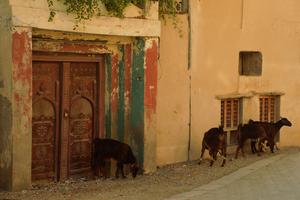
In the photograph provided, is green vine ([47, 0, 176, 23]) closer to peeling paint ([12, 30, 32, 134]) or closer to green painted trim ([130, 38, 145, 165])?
peeling paint ([12, 30, 32, 134])

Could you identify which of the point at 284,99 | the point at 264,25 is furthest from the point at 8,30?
the point at 284,99

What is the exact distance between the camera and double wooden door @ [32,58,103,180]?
9875 millimetres

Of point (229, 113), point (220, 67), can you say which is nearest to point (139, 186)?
point (220, 67)

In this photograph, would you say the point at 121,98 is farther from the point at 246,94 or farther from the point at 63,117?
the point at 246,94

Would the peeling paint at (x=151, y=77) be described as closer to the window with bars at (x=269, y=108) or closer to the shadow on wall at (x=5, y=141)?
the shadow on wall at (x=5, y=141)

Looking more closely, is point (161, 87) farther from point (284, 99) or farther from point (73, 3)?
point (284, 99)

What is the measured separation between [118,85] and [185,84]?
2.06 meters

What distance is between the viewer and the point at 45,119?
9992 mm

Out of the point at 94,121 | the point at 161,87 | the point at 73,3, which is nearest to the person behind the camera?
the point at 73,3

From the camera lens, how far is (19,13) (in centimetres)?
→ 877

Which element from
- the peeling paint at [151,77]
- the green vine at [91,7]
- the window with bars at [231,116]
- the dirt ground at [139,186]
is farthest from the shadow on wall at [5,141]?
the window with bars at [231,116]

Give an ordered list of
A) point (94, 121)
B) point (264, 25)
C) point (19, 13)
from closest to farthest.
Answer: point (19, 13), point (94, 121), point (264, 25)

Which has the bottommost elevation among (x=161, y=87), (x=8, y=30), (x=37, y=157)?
(x=37, y=157)

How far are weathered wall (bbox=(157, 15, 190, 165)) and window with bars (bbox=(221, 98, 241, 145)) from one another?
4.72 ft
